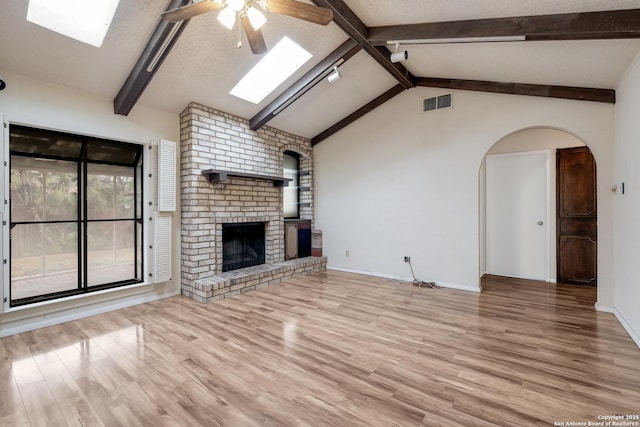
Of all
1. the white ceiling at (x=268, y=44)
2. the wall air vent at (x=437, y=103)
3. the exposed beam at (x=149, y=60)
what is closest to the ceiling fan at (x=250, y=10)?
the exposed beam at (x=149, y=60)

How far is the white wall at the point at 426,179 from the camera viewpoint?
3.60 metres

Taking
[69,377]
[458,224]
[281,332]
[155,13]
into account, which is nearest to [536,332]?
[458,224]

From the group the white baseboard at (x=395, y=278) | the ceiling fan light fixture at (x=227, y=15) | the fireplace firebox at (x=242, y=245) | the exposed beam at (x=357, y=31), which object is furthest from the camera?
the fireplace firebox at (x=242, y=245)

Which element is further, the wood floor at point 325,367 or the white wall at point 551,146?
the white wall at point 551,146

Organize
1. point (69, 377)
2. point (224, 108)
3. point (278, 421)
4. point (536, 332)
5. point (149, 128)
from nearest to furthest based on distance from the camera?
point (278, 421), point (69, 377), point (536, 332), point (149, 128), point (224, 108)

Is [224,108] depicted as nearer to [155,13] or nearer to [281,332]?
[155,13]

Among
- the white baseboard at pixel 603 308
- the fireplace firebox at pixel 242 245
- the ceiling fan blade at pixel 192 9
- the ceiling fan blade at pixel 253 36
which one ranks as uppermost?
the ceiling fan blade at pixel 192 9

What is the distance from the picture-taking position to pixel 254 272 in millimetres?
4637

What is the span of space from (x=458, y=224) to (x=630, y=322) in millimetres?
2098

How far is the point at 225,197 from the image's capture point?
15.1 feet

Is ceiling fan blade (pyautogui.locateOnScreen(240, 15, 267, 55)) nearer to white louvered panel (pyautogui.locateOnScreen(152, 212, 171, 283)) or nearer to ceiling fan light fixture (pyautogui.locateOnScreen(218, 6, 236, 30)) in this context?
ceiling fan light fixture (pyautogui.locateOnScreen(218, 6, 236, 30))

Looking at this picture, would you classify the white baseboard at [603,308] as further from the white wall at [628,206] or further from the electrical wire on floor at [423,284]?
the electrical wire on floor at [423,284]

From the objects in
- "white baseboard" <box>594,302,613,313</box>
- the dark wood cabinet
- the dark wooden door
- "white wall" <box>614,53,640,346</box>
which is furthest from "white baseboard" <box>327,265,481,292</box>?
the dark wooden door

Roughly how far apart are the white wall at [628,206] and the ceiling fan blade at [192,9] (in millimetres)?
3702
